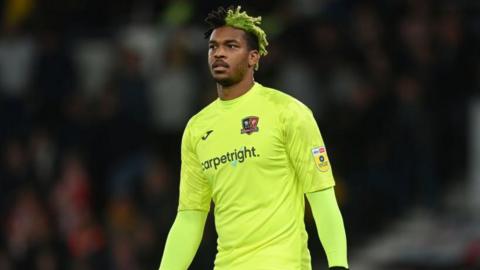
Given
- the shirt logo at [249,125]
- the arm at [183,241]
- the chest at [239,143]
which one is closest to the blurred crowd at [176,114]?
the arm at [183,241]

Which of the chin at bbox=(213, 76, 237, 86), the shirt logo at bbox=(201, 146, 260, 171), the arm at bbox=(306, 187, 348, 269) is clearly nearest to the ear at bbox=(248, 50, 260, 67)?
the chin at bbox=(213, 76, 237, 86)

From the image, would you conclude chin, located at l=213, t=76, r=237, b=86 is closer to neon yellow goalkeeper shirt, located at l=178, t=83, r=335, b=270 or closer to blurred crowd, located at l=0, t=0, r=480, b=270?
neon yellow goalkeeper shirt, located at l=178, t=83, r=335, b=270

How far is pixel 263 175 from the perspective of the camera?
263 inches

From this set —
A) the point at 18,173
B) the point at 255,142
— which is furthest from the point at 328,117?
the point at 255,142

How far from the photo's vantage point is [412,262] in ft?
42.0

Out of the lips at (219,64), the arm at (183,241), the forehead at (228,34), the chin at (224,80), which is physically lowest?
the arm at (183,241)

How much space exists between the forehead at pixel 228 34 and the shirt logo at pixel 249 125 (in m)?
0.41

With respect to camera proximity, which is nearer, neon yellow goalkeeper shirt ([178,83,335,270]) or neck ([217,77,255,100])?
neon yellow goalkeeper shirt ([178,83,335,270])

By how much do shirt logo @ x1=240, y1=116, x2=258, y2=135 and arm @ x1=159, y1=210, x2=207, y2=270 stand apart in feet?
2.03

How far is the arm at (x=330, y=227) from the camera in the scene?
643 cm

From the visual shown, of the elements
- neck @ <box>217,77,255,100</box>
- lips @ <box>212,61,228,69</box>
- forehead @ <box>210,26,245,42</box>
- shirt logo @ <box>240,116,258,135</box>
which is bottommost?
shirt logo @ <box>240,116,258,135</box>

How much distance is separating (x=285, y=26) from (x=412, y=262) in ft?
9.46

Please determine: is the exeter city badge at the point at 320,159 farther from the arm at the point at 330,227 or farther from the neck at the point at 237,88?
the neck at the point at 237,88

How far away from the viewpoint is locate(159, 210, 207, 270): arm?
23.0ft
